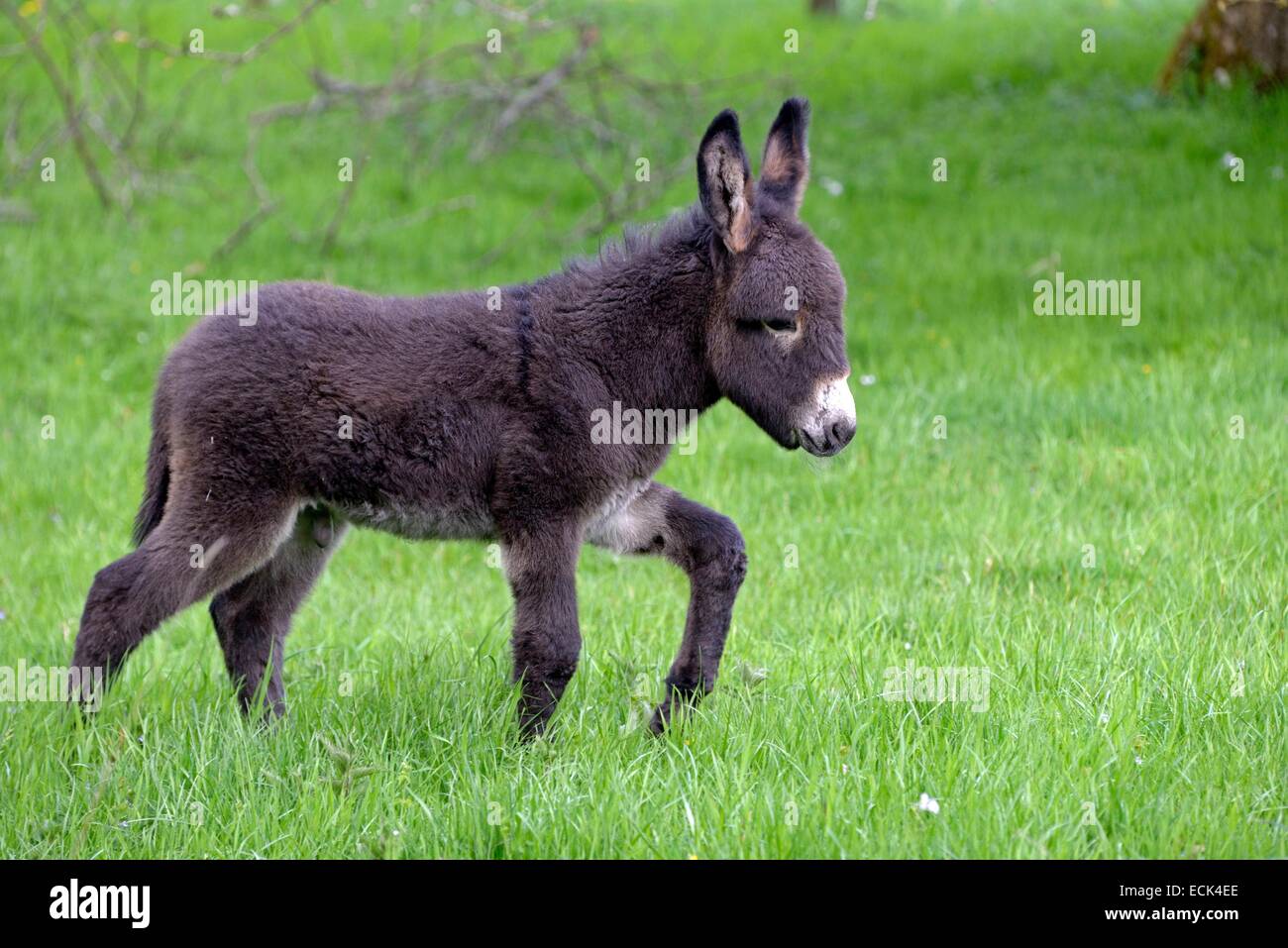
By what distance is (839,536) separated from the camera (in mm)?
6711

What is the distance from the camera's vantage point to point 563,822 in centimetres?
368

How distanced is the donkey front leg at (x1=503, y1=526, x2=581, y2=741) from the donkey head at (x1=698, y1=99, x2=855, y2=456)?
30.6 inches

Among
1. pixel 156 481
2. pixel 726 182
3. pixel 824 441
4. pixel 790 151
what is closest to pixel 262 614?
pixel 156 481

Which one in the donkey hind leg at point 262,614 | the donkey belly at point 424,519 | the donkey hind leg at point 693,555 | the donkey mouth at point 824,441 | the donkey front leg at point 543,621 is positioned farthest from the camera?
the donkey hind leg at point 262,614

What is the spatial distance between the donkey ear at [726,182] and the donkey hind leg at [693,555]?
0.94m

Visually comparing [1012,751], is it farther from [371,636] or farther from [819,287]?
[371,636]

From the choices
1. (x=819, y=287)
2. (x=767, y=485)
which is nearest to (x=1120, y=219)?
(x=767, y=485)

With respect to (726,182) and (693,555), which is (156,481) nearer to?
(693,555)

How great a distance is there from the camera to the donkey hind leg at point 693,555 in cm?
465

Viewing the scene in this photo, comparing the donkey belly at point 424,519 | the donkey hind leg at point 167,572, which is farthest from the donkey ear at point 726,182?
the donkey hind leg at point 167,572

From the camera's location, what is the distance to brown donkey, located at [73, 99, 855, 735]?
4.37m

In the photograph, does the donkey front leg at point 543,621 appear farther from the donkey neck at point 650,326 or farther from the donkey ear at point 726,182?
the donkey ear at point 726,182

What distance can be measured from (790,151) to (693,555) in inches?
57.1

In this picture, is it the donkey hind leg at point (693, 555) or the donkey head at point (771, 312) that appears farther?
the donkey hind leg at point (693, 555)
